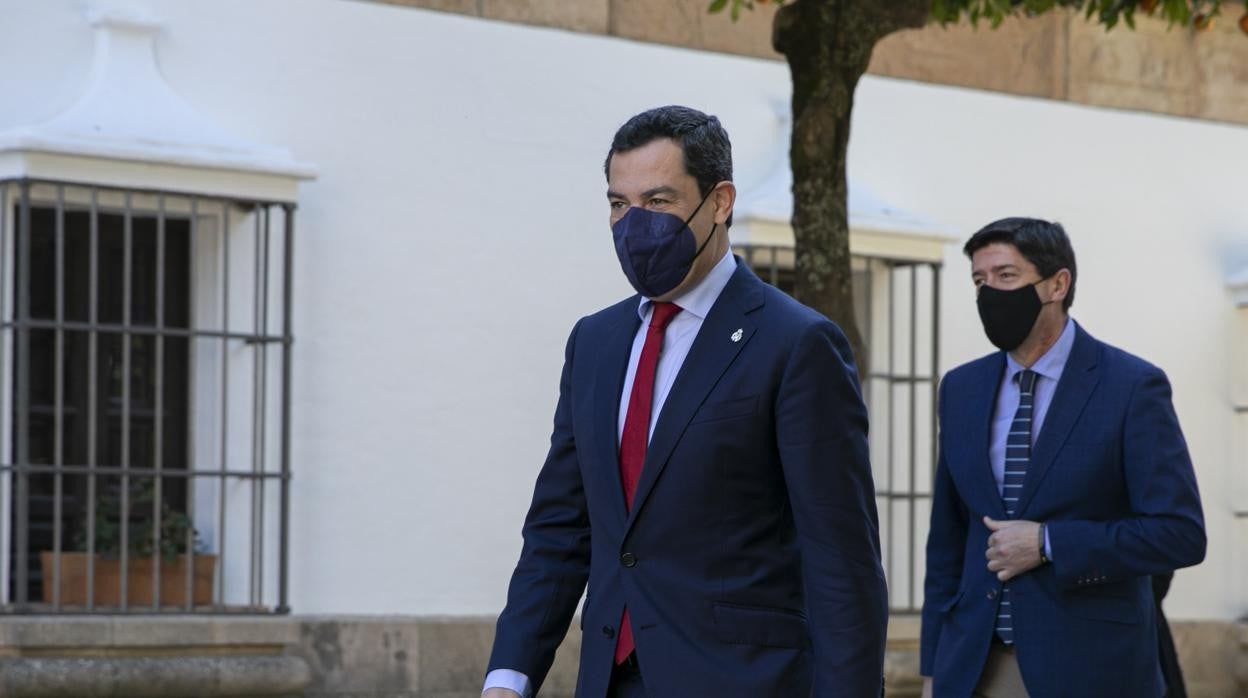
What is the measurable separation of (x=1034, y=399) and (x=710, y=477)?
6.34 ft

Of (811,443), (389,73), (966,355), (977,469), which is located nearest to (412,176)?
(389,73)

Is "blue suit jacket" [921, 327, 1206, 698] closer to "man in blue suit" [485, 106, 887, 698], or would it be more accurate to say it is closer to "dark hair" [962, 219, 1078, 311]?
"dark hair" [962, 219, 1078, 311]

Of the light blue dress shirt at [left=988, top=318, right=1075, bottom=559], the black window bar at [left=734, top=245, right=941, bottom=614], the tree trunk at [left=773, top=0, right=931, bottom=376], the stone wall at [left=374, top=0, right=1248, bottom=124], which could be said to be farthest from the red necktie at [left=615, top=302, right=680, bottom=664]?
the black window bar at [left=734, top=245, right=941, bottom=614]

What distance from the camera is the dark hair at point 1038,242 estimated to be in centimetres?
525

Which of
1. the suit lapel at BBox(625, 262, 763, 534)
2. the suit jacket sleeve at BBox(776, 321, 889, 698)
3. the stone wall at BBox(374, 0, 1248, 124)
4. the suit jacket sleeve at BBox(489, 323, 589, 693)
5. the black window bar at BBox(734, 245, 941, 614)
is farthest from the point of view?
the black window bar at BBox(734, 245, 941, 614)

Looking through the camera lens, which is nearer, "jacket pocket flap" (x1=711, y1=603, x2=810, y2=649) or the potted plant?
"jacket pocket flap" (x1=711, y1=603, x2=810, y2=649)

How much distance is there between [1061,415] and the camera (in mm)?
5059

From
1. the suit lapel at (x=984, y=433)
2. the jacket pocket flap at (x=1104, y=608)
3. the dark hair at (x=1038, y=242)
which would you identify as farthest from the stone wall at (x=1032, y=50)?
the jacket pocket flap at (x=1104, y=608)

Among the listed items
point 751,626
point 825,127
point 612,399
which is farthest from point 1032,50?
point 751,626

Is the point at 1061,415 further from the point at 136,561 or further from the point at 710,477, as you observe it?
the point at 136,561

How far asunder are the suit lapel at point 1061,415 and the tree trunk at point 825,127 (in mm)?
2064

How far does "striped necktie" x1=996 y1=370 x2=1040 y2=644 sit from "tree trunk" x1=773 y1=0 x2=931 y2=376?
1.99 metres

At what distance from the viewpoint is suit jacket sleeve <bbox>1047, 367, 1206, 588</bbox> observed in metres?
4.89

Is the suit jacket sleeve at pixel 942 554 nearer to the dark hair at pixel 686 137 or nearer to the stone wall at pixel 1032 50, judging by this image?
the dark hair at pixel 686 137
